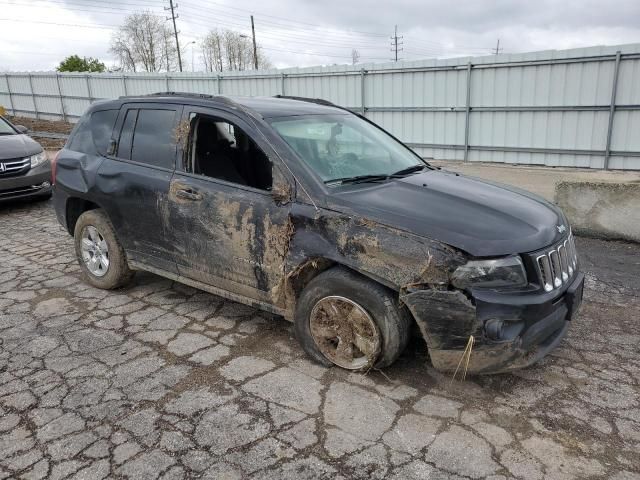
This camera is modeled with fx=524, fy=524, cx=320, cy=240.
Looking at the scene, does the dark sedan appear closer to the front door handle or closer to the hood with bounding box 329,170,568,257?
the front door handle

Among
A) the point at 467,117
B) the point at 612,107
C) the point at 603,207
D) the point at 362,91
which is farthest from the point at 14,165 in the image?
the point at 612,107

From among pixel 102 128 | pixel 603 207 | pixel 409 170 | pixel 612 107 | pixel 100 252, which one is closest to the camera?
pixel 409 170

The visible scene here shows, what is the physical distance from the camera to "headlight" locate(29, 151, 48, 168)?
337 inches

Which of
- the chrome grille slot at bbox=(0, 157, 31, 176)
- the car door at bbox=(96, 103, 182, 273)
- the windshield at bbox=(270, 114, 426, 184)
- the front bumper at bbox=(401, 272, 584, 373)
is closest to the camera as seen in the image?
the front bumper at bbox=(401, 272, 584, 373)

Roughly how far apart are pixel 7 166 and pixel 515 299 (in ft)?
26.4

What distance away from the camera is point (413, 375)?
3.43 metres

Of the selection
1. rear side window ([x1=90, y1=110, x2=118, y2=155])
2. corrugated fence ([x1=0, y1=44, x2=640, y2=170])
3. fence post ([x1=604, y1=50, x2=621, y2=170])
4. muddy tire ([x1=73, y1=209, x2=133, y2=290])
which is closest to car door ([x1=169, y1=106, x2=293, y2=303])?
muddy tire ([x1=73, y1=209, x2=133, y2=290])

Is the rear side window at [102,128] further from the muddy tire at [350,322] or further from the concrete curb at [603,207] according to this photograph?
the concrete curb at [603,207]

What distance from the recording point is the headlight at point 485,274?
2879mm

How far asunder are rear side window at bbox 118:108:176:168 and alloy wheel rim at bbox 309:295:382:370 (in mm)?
1774

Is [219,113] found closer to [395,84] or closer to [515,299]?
[515,299]

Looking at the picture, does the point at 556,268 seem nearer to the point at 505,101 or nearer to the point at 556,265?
the point at 556,265

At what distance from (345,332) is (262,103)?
1934mm

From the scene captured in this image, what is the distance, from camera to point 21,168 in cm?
834
